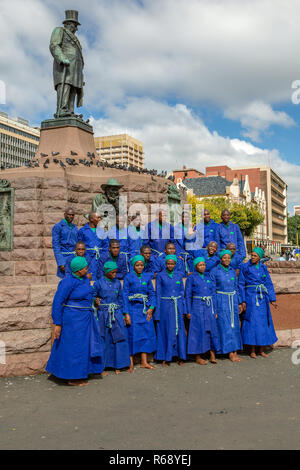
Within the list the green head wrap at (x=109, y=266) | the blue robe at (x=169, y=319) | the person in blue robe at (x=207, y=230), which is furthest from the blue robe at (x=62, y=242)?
the person in blue robe at (x=207, y=230)

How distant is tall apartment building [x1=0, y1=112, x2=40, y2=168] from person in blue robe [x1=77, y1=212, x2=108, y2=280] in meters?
95.6

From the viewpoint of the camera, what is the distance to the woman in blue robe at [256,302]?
7078 millimetres

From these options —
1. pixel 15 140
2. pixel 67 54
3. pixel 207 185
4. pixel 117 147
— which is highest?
pixel 117 147

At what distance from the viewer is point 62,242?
25.3 feet

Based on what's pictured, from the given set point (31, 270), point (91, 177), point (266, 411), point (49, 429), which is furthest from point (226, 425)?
point (91, 177)

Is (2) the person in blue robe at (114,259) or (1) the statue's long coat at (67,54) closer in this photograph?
Answer: (2) the person in blue robe at (114,259)

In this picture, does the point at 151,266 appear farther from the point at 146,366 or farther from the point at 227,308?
the point at 146,366

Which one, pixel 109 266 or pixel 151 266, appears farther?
pixel 151 266

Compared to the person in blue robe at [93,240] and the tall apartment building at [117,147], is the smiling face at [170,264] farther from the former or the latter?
the tall apartment building at [117,147]

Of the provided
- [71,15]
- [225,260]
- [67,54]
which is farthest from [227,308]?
[71,15]

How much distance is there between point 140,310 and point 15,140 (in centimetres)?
10296

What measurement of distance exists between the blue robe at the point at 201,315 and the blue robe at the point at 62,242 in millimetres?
2249

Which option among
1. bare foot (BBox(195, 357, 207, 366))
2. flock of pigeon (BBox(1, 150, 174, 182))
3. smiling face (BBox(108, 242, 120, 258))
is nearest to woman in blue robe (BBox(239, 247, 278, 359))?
bare foot (BBox(195, 357, 207, 366))

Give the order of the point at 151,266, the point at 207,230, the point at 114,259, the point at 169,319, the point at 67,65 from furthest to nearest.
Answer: the point at 67,65 → the point at 207,230 → the point at 151,266 → the point at 114,259 → the point at 169,319
